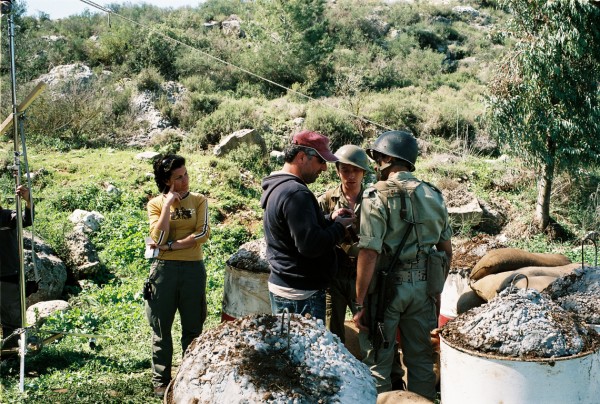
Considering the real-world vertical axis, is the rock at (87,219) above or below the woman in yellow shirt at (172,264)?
below

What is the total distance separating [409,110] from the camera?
59.0 feet

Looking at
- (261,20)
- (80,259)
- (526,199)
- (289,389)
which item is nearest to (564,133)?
(526,199)

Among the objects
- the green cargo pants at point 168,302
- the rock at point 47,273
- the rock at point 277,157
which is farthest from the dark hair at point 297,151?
the rock at point 277,157

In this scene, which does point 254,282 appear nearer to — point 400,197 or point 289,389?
point 400,197

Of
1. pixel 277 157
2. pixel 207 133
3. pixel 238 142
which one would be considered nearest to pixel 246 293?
pixel 238 142

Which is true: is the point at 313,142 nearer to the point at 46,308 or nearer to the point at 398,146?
the point at 398,146

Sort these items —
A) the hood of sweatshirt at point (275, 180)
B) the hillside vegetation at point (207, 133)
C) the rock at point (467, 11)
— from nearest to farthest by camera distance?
the hood of sweatshirt at point (275, 180)
the hillside vegetation at point (207, 133)
the rock at point (467, 11)

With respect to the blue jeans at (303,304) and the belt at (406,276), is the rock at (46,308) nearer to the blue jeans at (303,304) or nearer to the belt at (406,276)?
the blue jeans at (303,304)

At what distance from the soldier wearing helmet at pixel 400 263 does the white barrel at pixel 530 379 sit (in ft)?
3.64

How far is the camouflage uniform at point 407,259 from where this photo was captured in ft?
12.0

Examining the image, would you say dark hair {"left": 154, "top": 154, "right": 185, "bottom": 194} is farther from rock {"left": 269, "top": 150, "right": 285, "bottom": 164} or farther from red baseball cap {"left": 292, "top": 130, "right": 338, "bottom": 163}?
rock {"left": 269, "top": 150, "right": 285, "bottom": 164}

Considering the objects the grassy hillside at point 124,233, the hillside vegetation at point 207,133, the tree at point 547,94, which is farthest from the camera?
the tree at point 547,94

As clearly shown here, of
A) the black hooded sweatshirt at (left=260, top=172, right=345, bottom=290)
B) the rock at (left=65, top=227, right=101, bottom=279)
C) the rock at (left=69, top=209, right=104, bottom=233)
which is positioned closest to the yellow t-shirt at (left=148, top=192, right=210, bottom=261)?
the black hooded sweatshirt at (left=260, top=172, right=345, bottom=290)

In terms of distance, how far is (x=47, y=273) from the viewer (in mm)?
7031
